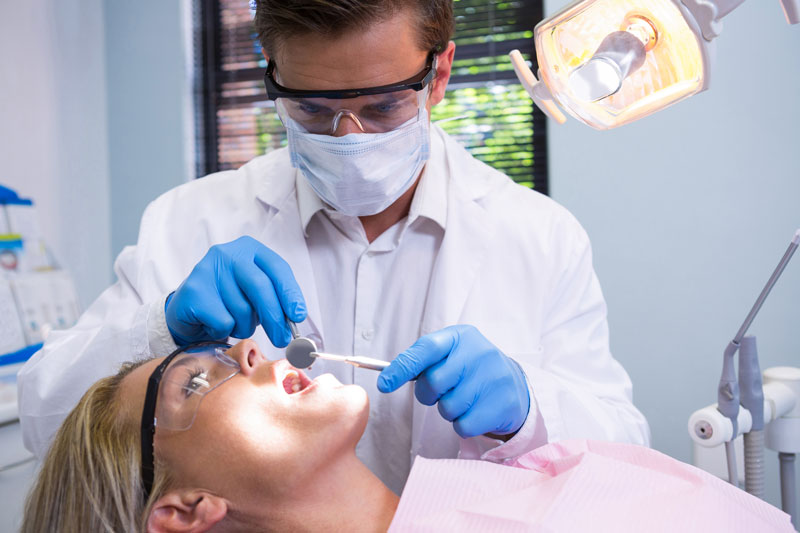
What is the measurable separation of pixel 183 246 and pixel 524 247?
81cm

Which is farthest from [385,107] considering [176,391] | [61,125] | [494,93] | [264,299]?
[61,125]

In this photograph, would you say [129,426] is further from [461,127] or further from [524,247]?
Result: [461,127]

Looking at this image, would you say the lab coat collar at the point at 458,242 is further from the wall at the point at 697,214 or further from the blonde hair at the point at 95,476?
the wall at the point at 697,214

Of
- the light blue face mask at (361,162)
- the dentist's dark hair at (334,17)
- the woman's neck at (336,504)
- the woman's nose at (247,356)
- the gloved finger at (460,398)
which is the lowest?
the woman's neck at (336,504)

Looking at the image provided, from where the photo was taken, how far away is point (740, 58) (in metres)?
2.04

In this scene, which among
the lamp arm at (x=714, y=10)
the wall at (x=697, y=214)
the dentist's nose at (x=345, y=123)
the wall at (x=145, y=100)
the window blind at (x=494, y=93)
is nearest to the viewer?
the lamp arm at (x=714, y=10)

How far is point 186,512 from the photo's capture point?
0.99m

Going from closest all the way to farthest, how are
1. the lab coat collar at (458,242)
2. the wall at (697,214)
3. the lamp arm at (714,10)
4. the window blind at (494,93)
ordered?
the lamp arm at (714,10) → the lab coat collar at (458,242) → the wall at (697,214) → the window blind at (494,93)

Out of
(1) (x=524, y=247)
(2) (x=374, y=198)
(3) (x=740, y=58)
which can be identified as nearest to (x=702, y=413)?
(1) (x=524, y=247)

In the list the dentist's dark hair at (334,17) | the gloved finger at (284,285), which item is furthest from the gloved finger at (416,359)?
the dentist's dark hair at (334,17)

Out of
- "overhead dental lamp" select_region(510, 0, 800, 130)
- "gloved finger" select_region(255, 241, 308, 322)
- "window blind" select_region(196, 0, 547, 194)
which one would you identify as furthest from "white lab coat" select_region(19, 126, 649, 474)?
"window blind" select_region(196, 0, 547, 194)

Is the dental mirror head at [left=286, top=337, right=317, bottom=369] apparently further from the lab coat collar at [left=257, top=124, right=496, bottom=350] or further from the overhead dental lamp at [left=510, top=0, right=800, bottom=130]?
the overhead dental lamp at [left=510, top=0, right=800, bottom=130]

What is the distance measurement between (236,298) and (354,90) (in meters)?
0.44

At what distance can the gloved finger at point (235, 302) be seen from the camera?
3.61ft
